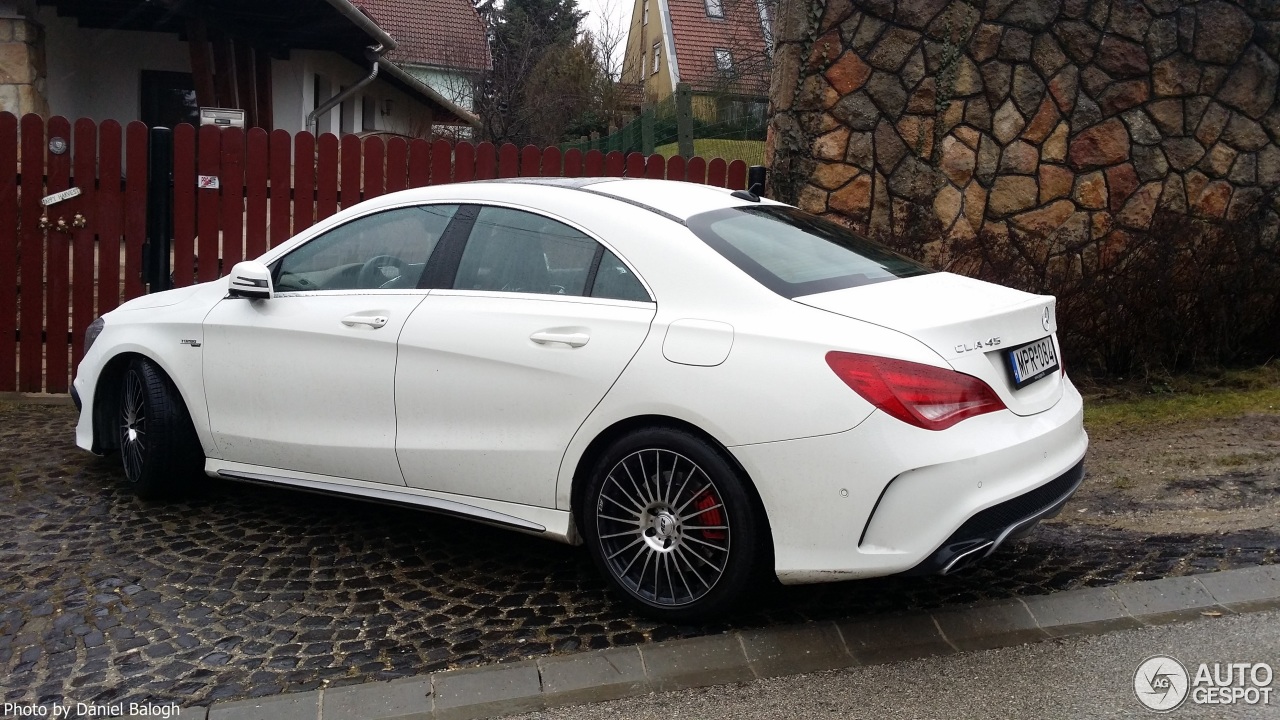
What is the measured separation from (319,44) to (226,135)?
10197 millimetres

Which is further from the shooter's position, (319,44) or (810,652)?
(319,44)

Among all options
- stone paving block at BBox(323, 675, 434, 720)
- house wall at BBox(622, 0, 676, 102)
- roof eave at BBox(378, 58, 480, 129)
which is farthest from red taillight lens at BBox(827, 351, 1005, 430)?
house wall at BBox(622, 0, 676, 102)

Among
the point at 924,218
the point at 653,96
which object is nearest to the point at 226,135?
the point at 924,218

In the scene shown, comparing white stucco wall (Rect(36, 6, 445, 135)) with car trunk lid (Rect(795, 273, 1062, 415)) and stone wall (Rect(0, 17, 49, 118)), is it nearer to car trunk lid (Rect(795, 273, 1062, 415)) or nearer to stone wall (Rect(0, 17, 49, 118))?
stone wall (Rect(0, 17, 49, 118))

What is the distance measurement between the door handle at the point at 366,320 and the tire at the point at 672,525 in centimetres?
121

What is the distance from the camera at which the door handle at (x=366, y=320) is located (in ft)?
14.9

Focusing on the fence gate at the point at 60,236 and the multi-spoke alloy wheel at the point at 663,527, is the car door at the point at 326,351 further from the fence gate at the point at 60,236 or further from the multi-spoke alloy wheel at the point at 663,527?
the fence gate at the point at 60,236

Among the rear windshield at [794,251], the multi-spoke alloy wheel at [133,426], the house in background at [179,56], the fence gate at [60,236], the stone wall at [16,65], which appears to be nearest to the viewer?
the rear windshield at [794,251]

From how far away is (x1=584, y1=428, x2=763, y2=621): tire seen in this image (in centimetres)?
363

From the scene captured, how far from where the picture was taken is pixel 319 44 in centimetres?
1728

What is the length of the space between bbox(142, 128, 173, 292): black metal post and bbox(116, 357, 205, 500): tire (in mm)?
2659

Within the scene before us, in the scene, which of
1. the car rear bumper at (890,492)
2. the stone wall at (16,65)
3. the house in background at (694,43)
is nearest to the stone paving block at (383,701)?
the car rear bumper at (890,492)

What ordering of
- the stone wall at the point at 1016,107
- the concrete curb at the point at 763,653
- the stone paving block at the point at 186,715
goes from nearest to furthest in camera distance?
the stone paving block at the point at 186,715, the concrete curb at the point at 763,653, the stone wall at the point at 1016,107

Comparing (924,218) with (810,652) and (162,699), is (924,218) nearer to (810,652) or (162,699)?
(810,652)
